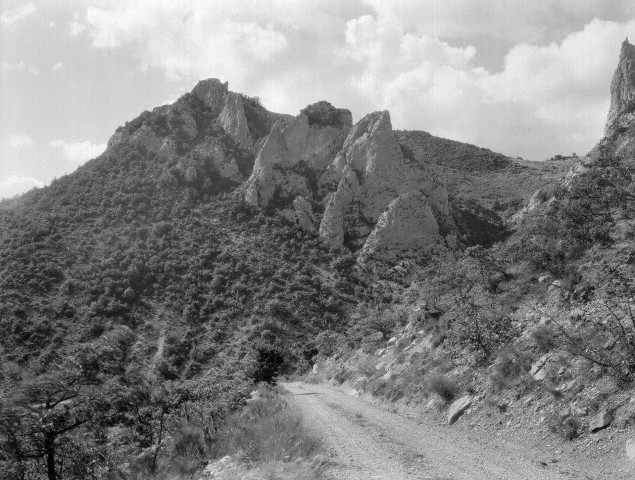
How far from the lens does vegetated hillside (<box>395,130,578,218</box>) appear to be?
71188 millimetres

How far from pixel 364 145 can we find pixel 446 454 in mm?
58386

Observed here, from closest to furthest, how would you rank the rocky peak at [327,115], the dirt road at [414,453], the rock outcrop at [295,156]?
the dirt road at [414,453]
the rock outcrop at [295,156]
the rocky peak at [327,115]

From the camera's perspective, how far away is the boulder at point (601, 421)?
27.3 ft

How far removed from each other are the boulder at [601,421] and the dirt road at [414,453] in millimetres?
1142

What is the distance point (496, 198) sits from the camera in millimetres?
73438

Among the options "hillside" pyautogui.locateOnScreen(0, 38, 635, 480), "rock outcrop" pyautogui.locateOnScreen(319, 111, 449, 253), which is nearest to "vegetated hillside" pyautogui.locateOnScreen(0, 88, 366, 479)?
"hillside" pyautogui.locateOnScreen(0, 38, 635, 480)

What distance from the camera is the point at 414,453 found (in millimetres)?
9539

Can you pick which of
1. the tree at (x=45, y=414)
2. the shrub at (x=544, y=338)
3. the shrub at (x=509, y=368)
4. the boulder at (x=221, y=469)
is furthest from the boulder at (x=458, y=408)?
the tree at (x=45, y=414)

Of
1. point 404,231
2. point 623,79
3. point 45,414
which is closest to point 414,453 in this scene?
point 45,414

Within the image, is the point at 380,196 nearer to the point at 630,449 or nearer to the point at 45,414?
the point at 45,414

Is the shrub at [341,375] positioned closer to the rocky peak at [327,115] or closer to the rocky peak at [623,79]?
A: the rocky peak at [623,79]

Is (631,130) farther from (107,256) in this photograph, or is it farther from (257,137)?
(257,137)

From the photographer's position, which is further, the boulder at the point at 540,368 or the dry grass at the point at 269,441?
the boulder at the point at 540,368

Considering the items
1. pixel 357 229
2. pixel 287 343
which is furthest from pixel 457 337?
pixel 357 229
